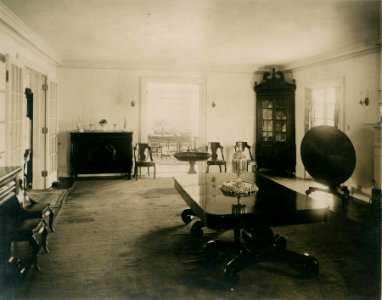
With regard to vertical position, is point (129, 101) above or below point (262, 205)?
above

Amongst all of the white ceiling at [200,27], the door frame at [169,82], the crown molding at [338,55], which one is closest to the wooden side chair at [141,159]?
the door frame at [169,82]

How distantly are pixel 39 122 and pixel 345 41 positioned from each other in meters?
5.32

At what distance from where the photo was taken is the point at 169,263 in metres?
3.17

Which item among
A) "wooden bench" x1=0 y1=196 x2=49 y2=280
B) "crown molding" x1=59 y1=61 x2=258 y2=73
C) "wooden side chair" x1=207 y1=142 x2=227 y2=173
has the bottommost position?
"wooden bench" x1=0 y1=196 x2=49 y2=280

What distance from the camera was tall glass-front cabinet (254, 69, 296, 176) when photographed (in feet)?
26.9

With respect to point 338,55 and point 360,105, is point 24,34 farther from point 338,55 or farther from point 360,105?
point 360,105

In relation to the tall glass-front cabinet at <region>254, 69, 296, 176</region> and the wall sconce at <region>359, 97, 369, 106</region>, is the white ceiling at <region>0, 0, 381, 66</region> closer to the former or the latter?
the wall sconce at <region>359, 97, 369, 106</region>

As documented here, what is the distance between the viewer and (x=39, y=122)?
6398 mm

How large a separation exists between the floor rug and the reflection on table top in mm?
501

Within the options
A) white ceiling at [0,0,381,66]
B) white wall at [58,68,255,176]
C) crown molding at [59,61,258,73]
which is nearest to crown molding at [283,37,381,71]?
white ceiling at [0,0,381,66]

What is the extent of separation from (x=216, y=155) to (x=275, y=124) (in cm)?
156

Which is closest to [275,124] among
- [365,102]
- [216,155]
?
[216,155]

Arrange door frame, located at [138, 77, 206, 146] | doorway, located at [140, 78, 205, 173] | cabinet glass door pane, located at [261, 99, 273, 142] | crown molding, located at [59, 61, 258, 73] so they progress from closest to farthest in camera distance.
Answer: crown molding, located at [59, 61, 258, 73] → door frame, located at [138, 77, 206, 146] → cabinet glass door pane, located at [261, 99, 273, 142] → doorway, located at [140, 78, 205, 173]

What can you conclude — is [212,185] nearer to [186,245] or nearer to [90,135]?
[186,245]
